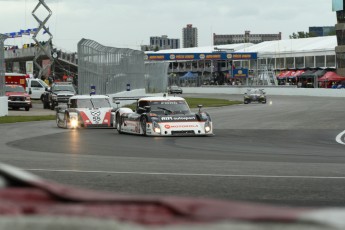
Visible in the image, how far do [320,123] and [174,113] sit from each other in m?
9.61

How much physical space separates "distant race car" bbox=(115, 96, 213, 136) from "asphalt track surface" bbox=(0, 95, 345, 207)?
555mm

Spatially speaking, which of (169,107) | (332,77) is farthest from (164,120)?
(332,77)

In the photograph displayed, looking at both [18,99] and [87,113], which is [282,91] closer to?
[18,99]

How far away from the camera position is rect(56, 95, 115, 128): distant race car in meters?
31.3

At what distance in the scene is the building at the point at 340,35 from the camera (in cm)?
10969

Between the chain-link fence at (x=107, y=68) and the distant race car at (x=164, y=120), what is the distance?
65.4ft

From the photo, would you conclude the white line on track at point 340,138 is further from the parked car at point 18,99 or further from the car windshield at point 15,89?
the car windshield at point 15,89

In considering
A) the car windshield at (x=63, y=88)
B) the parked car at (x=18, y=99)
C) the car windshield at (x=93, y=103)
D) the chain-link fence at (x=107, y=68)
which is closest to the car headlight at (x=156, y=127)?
the car windshield at (x=93, y=103)

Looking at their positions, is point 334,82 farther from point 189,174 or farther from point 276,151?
point 189,174

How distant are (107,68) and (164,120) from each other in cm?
2725

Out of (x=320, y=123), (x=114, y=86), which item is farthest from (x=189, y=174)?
(x=114, y=86)

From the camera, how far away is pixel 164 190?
11.0 m

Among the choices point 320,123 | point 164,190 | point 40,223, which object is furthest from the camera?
point 320,123

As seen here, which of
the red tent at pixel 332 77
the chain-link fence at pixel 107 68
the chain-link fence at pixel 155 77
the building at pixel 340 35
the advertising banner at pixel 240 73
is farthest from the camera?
the advertising banner at pixel 240 73
